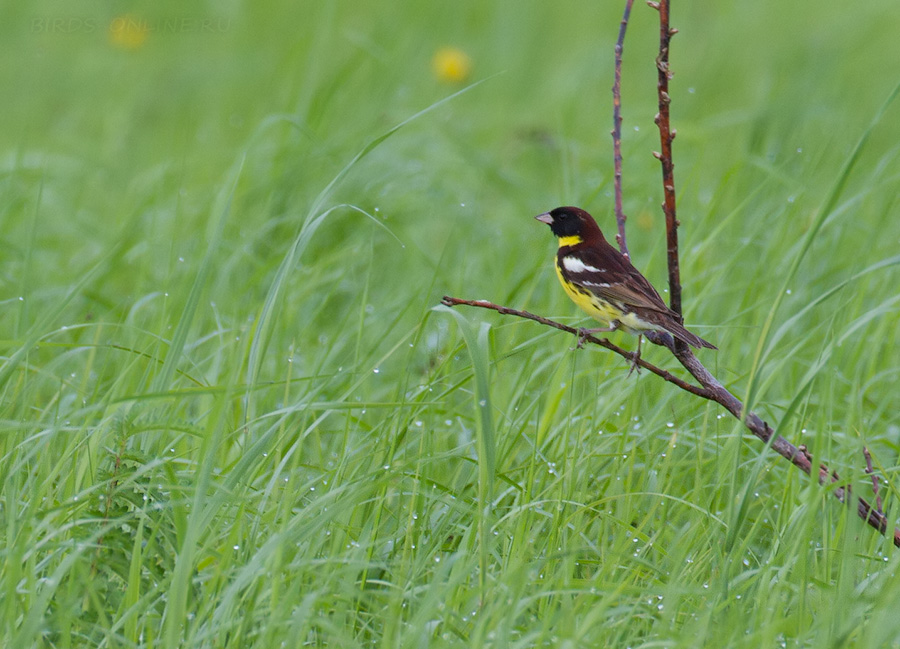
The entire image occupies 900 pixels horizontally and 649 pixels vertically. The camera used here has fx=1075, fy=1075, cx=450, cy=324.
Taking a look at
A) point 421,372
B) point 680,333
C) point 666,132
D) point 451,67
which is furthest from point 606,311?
point 451,67

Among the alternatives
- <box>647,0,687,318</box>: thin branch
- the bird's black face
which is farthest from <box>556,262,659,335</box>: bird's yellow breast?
<box>647,0,687,318</box>: thin branch

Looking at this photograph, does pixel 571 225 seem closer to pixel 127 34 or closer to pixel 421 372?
pixel 421 372

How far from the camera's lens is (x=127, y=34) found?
8.84 meters

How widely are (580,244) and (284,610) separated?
6.16 ft

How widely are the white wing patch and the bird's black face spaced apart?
0.21 meters

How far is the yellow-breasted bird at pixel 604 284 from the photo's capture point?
3096 millimetres

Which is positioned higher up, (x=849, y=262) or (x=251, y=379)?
(x=849, y=262)

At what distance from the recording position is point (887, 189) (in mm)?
5574

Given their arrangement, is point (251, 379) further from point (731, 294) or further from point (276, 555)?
point (731, 294)

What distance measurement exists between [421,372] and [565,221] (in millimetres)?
902

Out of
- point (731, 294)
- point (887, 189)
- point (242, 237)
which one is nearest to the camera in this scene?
point (731, 294)

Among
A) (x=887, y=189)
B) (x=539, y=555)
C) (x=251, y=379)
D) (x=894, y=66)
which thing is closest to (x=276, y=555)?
(x=251, y=379)

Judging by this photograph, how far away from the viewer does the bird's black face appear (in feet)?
12.3

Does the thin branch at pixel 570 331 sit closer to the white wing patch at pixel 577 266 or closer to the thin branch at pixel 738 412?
the thin branch at pixel 738 412
